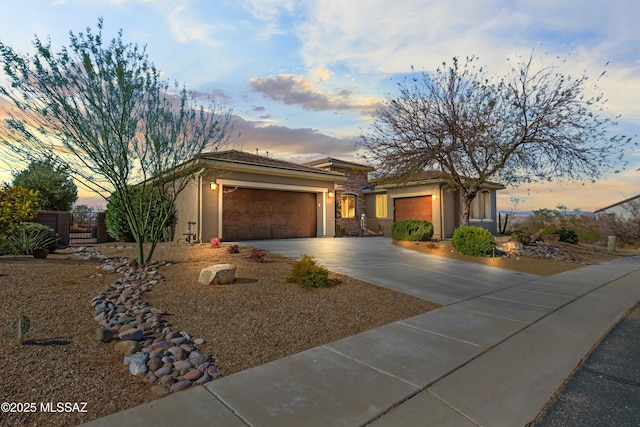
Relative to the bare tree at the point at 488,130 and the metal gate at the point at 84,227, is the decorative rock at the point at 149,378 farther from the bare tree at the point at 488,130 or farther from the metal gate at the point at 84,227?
the metal gate at the point at 84,227

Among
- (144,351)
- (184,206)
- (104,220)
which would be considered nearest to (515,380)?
(144,351)

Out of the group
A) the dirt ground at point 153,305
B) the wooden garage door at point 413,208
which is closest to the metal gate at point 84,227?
the dirt ground at point 153,305

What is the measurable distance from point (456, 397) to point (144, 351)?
2916 mm

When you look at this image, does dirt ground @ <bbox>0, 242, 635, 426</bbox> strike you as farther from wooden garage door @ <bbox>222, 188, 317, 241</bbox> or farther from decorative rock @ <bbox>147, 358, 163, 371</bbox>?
wooden garage door @ <bbox>222, 188, 317, 241</bbox>

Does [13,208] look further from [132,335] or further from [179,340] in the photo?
[179,340]

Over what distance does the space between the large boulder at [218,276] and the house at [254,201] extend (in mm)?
6580

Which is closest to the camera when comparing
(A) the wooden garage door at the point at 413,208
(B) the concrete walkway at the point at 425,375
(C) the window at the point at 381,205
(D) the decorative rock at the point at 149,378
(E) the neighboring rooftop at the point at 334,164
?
(B) the concrete walkway at the point at 425,375

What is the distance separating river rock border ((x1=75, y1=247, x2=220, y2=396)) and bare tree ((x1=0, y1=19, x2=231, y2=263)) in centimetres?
274

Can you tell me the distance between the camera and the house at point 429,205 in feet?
61.5

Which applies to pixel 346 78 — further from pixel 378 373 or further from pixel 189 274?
pixel 378 373

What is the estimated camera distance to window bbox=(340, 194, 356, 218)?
2217 centimetres

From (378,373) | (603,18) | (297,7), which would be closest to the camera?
(378,373)

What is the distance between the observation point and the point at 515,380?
297cm

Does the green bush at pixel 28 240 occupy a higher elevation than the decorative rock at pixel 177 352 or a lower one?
higher
